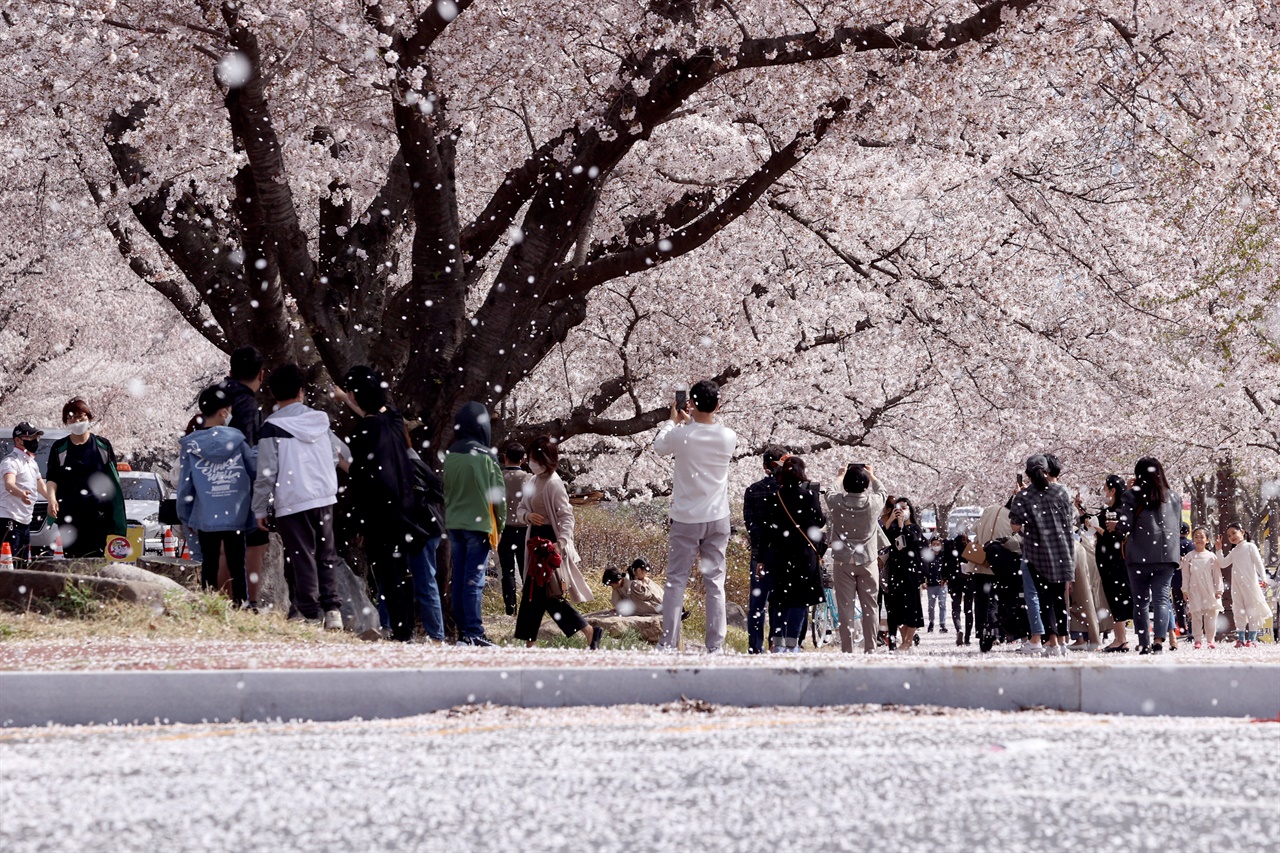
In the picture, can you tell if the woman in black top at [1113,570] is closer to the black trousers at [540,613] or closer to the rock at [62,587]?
the black trousers at [540,613]

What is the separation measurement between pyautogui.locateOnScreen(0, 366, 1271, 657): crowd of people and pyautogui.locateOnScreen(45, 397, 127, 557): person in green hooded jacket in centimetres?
2

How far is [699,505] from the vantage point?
31.2 feet

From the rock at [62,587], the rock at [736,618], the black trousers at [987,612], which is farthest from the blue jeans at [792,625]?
the rock at [736,618]

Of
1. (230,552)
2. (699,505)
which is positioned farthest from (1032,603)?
(230,552)

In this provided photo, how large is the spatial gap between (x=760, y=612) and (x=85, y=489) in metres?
A: 5.82

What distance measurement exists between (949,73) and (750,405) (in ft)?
40.5

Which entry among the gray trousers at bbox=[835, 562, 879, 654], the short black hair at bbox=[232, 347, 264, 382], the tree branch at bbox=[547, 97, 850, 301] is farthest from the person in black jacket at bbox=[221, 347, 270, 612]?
the gray trousers at bbox=[835, 562, 879, 654]

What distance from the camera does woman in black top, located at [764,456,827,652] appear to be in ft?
39.0

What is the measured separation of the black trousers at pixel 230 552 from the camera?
999 centimetres

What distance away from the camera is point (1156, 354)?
20312 mm

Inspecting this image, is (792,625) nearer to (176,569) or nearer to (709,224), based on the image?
(709,224)

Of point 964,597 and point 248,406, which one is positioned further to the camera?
point 964,597

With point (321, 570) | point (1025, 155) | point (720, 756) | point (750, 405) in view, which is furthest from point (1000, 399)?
point (720, 756)

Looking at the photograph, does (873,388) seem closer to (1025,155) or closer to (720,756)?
(1025,155)
